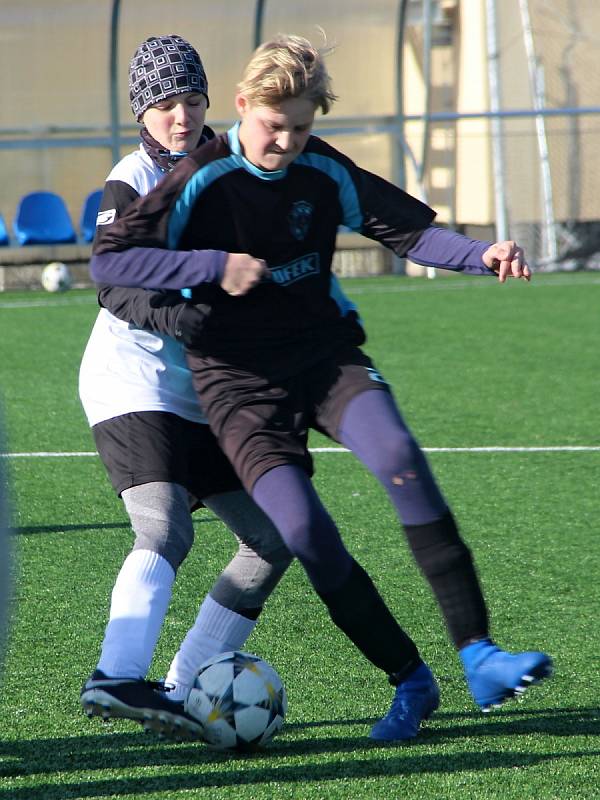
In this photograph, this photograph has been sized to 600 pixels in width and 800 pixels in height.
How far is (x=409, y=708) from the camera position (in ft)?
10.8

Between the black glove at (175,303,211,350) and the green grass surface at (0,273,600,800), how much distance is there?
17.2 inches

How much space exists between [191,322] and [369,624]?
82 cm

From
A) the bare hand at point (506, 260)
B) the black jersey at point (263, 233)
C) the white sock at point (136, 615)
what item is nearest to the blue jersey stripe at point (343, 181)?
the black jersey at point (263, 233)

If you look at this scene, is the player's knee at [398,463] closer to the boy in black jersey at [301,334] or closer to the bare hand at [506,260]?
the boy in black jersey at [301,334]

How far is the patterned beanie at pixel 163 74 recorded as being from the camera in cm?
346

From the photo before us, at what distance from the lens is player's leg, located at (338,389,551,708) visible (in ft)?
9.98

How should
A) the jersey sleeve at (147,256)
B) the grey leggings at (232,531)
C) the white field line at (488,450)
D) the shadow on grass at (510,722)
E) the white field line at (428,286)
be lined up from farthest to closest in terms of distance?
1. the white field line at (428,286)
2. the white field line at (488,450)
3. the shadow on grass at (510,722)
4. the grey leggings at (232,531)
5. the jersey sleeve at (147,256)

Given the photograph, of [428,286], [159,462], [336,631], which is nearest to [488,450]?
[336,631]

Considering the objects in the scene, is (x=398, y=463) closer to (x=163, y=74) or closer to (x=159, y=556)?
(x=159, y=556)

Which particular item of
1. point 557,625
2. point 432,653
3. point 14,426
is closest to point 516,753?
point 432,653

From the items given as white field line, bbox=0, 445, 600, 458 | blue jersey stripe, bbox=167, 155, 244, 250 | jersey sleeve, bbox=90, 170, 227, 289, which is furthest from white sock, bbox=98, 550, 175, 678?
white field line, bbox=0, 445, 600, 458

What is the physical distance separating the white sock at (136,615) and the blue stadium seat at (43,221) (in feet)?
44.2

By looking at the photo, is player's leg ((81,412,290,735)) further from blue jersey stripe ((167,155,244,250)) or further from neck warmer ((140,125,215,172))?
neck warmer ((140,125,215,172))

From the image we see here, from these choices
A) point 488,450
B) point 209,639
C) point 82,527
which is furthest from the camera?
point 488,450
